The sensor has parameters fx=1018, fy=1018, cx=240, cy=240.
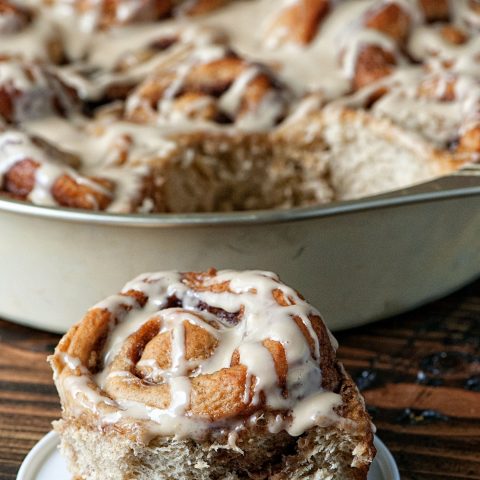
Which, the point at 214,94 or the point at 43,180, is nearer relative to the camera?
the point at 43,180

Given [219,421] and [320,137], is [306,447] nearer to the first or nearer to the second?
[219,421]

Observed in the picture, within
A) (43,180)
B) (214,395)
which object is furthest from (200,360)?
(43,180)

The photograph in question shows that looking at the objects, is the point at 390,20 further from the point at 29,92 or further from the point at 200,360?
the point at 200,360

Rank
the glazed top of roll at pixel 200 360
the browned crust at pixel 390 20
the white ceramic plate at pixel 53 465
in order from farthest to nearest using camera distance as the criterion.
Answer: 1. the browned crust at pixel 390 20
2. the white ceramic plate at pixel 53 465
3. the glazed top of roll at pixel 200 360

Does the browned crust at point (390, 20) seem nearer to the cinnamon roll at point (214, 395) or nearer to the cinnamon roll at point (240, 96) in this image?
the cinnamon roll at point (240, 96)

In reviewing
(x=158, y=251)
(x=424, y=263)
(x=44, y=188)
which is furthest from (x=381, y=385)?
(x=44, y=188)

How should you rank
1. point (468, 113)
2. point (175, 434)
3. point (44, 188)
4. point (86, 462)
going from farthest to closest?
1. point (468, 113)
2. point (44, 188)
3. point (86, 462)
4. point (175, 434)

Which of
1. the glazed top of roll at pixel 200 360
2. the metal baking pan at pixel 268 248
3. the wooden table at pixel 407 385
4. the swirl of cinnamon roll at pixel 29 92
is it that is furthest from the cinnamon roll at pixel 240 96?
the glazed top of roll at pixel 200 360
